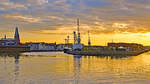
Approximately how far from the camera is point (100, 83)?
2012 centimetres

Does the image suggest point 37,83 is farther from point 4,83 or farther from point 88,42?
point 88,42

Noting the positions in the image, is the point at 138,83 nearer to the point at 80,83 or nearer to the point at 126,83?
the point at 126,83

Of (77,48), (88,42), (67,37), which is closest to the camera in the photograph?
(77,48)

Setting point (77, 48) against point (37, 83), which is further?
point (77, 48)

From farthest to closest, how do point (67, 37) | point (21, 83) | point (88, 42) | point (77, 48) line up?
1. point (67, 37)
2. point (88, 42)
3. point (77, 48)
4. point (21, 83)

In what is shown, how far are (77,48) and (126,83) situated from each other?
318ft

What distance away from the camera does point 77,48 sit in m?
117

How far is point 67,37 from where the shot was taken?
594ft

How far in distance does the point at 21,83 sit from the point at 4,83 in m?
1.49

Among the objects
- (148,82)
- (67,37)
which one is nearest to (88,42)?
(67,37)

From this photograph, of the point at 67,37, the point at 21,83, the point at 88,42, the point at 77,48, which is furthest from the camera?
the point at 67,37

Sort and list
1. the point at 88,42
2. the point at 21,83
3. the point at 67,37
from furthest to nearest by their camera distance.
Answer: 1. the point at 67,37
2. the point at 88,42
3. the point at 21,83

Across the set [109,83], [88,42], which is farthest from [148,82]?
[88,42]

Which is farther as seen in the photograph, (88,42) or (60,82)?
(88,42)
